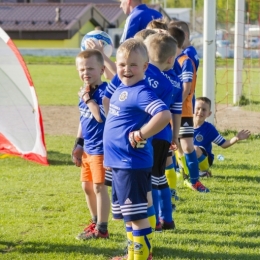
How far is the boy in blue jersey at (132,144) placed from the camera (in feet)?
14.6

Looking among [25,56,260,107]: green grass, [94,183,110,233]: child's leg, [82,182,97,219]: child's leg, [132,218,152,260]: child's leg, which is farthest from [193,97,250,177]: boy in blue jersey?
[25,56,260,107]: green grass

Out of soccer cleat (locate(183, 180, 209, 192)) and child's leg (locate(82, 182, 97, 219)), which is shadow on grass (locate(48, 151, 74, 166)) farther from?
child's leg (locate(82, 182, 97, 219))

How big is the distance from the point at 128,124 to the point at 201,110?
396 cm

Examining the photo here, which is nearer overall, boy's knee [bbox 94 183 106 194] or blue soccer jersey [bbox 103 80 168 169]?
blue soccer jersey [bbox 103 80 168 169]

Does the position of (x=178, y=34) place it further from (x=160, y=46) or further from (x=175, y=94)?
(x=160, y=46)

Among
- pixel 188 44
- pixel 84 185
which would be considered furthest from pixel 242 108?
pixel 84 185

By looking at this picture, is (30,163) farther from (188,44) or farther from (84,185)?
(84,185)

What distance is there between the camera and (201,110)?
27.4 ft

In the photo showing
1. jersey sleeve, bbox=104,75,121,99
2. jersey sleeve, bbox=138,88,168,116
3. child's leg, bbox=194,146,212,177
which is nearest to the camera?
jersey sleeve, bbox=138,88,168,116

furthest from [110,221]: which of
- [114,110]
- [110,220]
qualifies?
[114,110]

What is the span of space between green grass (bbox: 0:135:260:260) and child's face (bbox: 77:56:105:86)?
1296 millimetres

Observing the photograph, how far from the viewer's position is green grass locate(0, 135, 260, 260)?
5250 mm

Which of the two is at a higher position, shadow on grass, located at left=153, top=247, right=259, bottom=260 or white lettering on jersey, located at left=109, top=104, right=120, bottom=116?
white lettering on jersey, located at left=109, top=104, right=120, bottom=116

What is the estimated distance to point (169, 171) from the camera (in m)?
6.47
